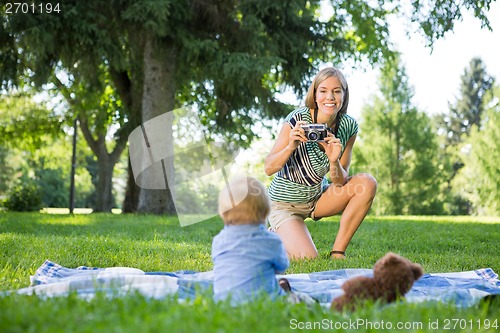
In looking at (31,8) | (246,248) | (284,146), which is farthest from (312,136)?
(31,8)

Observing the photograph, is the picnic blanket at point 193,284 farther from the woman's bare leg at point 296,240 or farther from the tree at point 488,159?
the tree at point 488,159

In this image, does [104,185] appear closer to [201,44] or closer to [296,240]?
[201,44]

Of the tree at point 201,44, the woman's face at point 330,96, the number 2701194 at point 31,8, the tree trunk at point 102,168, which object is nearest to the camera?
the woman's face at point 330,96

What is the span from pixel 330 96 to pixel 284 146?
1.83 feet

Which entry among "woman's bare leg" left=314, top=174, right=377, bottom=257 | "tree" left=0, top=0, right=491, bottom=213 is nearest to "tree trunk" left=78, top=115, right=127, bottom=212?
"tree" left=0, top=0, right=491, bottom=213

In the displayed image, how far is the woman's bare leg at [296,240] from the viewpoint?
4.86 m

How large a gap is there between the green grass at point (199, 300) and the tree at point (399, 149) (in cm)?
1783

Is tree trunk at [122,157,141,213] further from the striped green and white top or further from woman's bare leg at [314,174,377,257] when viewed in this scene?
woman's bare leg at [314,174,377,257]

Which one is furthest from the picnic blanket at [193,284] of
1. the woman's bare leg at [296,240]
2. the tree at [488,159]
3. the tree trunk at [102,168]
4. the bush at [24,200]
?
the tree at [488,159]

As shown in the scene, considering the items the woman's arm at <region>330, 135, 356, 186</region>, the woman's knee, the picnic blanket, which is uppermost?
the woman's arm at <region>330, 135, 356, 186</region>

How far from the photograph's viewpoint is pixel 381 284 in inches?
108

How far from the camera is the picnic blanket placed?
2920 mm

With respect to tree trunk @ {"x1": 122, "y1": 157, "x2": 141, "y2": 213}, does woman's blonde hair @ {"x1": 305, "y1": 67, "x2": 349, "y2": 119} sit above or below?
above

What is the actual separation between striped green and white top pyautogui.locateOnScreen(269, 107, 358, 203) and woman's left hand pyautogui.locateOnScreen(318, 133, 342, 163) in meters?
0.42
